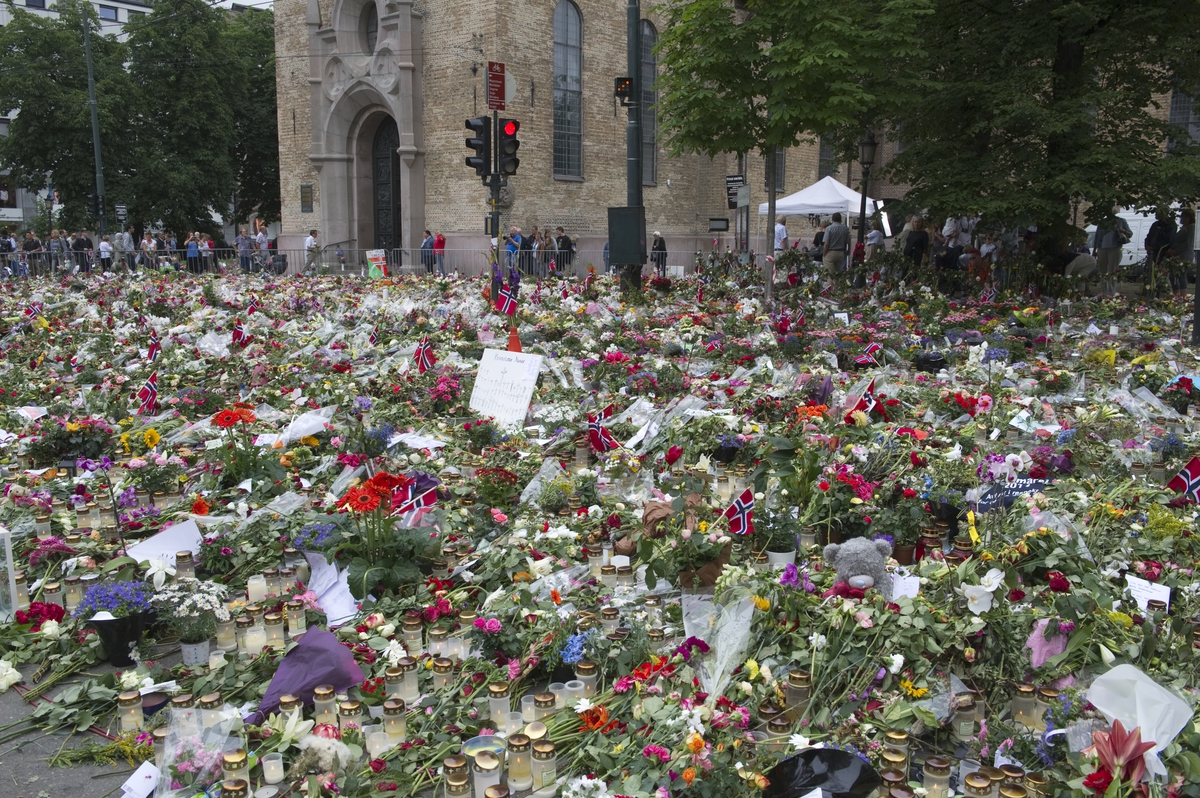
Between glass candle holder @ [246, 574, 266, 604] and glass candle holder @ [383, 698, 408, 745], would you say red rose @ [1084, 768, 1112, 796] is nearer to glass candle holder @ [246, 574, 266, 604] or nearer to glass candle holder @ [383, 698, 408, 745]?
glass candle holder @ [383, 698, 408, 745]

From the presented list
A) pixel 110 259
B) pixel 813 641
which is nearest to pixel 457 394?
pixel 813 641

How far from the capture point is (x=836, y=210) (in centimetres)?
2394

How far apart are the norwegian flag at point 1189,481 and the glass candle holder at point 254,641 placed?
4.79 m

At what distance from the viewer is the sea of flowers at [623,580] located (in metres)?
3.37

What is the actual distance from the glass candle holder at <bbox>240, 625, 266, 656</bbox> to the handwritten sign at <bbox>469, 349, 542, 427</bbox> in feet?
11.6

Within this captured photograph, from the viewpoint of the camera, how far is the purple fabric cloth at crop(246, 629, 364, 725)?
388 centimetres

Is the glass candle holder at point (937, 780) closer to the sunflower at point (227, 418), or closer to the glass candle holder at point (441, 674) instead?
the glass candle holder at point (441, 674)

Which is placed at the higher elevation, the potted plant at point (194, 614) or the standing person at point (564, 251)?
the standing person at point (564, 251)

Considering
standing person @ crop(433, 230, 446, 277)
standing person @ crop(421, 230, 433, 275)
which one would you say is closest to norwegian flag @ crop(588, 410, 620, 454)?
standing person @ crop(433, 230, 446, 277)

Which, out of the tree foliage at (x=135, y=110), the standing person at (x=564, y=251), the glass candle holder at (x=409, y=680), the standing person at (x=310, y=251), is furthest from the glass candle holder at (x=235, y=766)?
the tree foliage at (x=135, y=110)

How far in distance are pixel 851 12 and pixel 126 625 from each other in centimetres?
1277

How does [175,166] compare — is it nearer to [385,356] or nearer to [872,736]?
[385,356]

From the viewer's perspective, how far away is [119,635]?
176 inches

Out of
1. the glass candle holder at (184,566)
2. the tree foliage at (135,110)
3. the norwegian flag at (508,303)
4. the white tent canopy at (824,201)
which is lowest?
the glass candle holder at (184,566)
